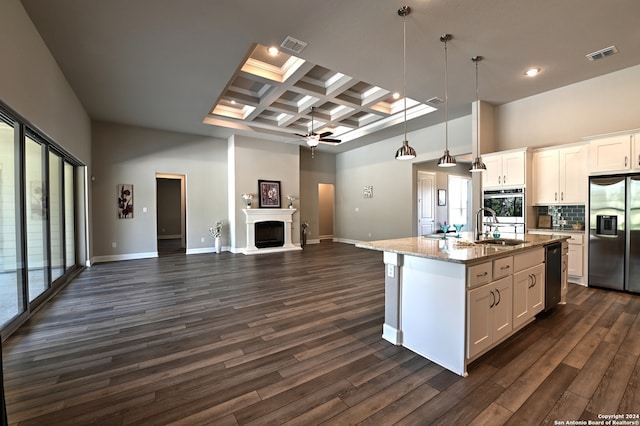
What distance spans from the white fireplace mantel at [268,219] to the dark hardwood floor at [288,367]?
13.4ft

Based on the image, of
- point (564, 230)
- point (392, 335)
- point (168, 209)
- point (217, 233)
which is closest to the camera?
point (392, 335)

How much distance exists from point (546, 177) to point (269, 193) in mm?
6519

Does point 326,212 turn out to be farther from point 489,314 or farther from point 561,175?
point 489,314

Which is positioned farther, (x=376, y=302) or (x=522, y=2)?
(x=376, y=302)

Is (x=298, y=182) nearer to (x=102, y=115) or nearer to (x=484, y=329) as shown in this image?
(x=102, y=115)

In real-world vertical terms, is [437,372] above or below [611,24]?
below

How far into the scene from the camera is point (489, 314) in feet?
Result: 7.70

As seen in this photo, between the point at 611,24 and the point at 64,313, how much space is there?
7.20 metres

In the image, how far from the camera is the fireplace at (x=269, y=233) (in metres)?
8.34

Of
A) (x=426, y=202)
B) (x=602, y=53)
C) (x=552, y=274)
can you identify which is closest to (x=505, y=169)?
(x=602, y=53)

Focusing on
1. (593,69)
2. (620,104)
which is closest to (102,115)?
(593,69)

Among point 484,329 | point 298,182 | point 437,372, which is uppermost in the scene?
point 298,182

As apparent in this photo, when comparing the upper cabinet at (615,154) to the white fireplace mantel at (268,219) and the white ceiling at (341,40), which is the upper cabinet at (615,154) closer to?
the white ceiling at (341,40)

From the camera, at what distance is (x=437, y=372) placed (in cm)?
220
